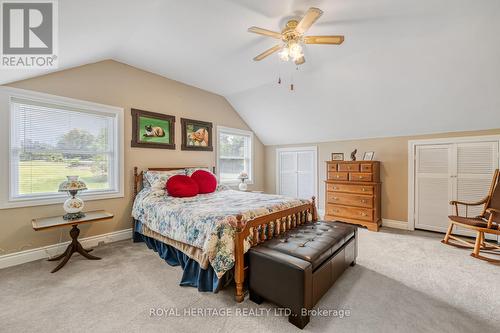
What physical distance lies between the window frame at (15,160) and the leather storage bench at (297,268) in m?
2.75

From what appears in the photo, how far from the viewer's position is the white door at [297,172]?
5.49 meters

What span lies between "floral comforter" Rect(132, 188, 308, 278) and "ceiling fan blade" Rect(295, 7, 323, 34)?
196 cm

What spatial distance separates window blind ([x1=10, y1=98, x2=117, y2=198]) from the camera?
2.79 meters

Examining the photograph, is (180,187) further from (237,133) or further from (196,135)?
(237,133)

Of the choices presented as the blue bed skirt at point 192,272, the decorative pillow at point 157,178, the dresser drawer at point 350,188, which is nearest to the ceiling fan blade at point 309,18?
the blue bed skirt at point 192,272

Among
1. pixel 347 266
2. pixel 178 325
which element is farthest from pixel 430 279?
pixel 178 325

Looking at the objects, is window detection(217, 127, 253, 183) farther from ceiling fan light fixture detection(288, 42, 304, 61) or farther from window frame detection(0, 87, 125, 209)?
ceiling fan light fixture detection(288, 42, 304, 61)

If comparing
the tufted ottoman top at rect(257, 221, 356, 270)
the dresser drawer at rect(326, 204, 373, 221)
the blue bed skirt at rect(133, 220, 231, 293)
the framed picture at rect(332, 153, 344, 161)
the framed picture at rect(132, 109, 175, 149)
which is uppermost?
the framed picture at rect(132, 109, 175, 149)

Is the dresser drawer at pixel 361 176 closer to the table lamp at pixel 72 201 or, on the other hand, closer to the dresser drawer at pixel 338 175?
the dresser drawer at pixel 338 175

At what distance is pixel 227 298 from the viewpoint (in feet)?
6.84

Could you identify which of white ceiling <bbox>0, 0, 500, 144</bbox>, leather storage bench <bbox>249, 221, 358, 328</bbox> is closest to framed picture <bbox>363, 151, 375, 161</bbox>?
white ceiling <bbox>0, 0, 500, 144</bbox>

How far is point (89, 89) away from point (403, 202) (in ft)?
19.2

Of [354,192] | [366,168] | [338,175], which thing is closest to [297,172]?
[338,175]

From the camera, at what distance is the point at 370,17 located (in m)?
2.43
